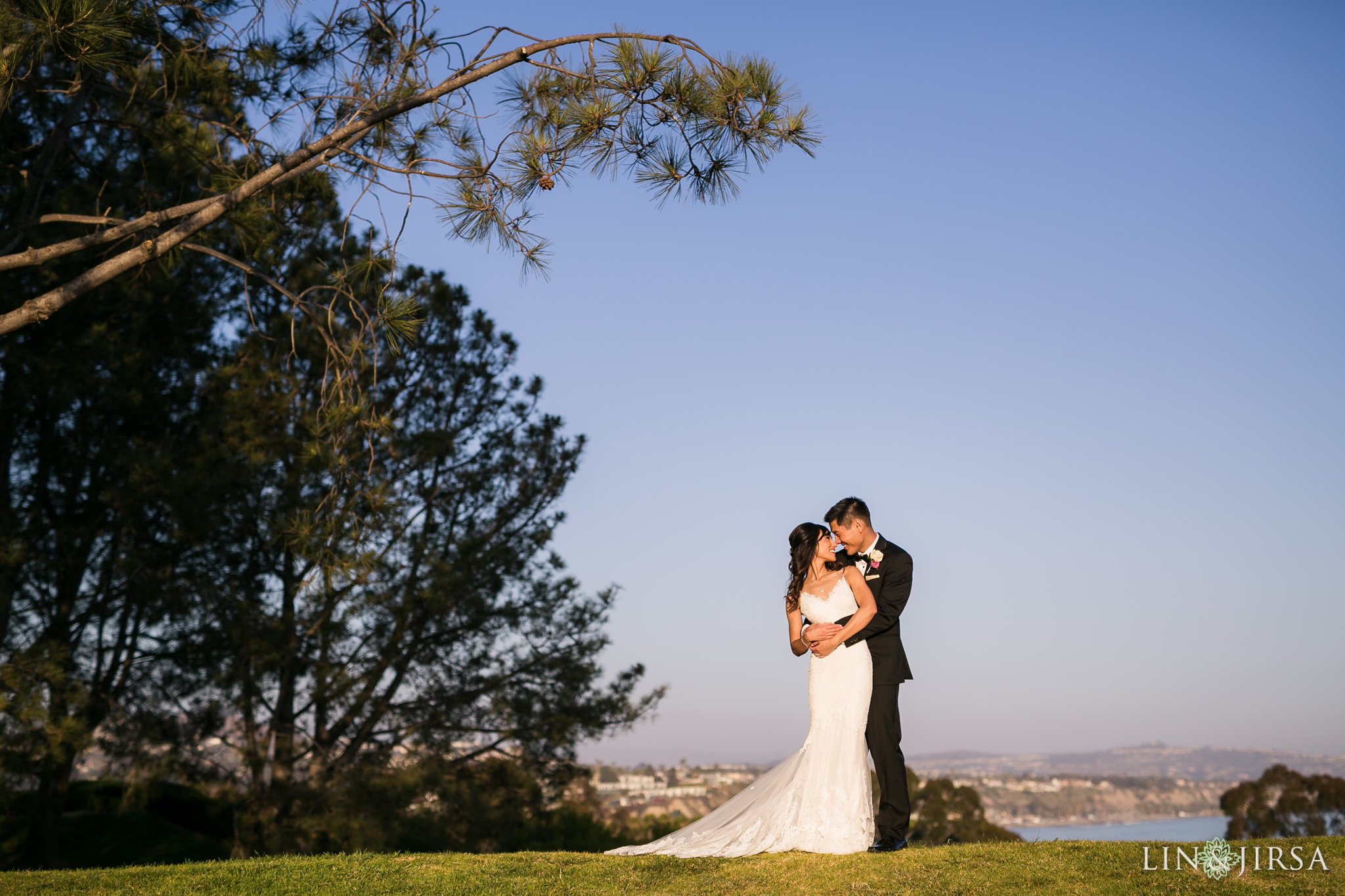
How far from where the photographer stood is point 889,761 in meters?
5.96

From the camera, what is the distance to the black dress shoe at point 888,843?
580 cm

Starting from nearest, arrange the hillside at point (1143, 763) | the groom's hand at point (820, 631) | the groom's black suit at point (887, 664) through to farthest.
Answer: the groom's black suit at point (887, 664) → the groom's hand at point (820, 631) → the hillside at point (1143, 763)

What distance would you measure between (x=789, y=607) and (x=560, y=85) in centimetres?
366

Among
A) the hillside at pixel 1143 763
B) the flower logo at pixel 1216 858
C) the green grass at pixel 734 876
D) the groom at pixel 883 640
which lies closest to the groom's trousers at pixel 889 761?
the groom at pixel 883 640

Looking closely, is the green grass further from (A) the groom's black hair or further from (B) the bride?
(A) the groom's black hair

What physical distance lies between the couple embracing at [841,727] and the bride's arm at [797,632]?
1 centimetres

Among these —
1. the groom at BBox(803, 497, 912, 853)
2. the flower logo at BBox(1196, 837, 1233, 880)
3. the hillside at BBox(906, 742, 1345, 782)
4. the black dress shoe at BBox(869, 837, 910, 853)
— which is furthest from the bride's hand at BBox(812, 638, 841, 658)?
the hillside at BBox(906, 742, 1345, 782)

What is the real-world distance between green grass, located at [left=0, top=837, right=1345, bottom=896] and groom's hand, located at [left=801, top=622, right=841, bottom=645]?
125 cm

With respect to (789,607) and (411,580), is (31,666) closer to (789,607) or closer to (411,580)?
(411,580)

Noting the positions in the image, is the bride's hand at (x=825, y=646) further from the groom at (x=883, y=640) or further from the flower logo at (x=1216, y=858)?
the flower logo at (x=1216, y=858)

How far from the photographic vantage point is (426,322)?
13461 mm

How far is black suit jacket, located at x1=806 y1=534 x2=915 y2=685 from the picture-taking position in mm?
6051

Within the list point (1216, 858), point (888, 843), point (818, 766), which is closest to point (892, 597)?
point (818, 766)

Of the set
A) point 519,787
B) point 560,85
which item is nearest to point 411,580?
point 519,787
